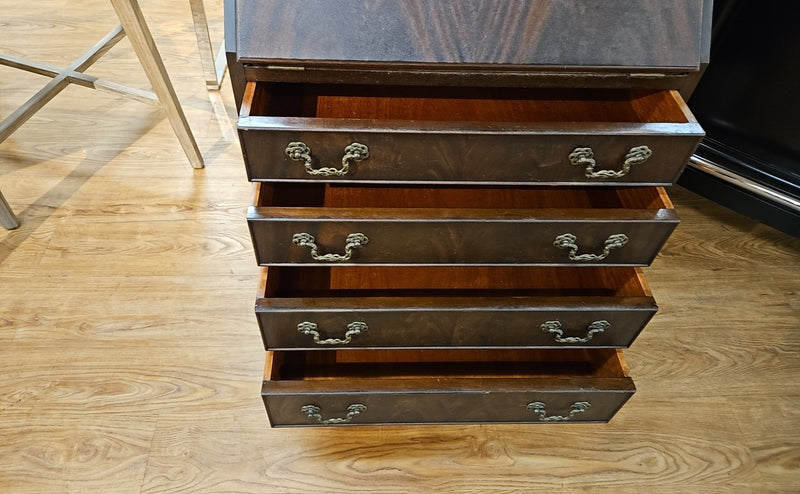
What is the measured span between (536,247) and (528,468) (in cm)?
50

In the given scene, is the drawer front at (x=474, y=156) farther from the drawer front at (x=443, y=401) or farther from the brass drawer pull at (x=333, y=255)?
the drawer front at (x=443, y=401)

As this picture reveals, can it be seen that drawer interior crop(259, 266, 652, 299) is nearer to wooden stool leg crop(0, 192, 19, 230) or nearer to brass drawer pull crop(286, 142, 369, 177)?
brass drawer pull crop(286, 142, 369, 177)

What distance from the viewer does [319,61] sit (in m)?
0.69

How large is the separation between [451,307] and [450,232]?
0.44ft

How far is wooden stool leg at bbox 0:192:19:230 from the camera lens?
1345mm

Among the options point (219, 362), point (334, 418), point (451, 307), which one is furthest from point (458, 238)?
point (219, 362)

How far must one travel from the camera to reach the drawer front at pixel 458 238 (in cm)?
76

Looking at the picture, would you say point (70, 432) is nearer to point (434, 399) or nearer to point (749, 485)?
point (434, 399)

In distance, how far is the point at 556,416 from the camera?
3.45 feet

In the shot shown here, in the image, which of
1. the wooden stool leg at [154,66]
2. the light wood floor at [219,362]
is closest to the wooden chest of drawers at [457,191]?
the light wood floor at [219,362]

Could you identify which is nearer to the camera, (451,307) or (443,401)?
(451,307)

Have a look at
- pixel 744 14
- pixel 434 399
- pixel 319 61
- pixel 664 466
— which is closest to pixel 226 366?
pixel 434 399

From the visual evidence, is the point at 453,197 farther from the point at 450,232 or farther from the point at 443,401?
the point at 443,401

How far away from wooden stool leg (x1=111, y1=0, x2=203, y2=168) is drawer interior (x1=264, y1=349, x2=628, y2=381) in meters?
0.74
